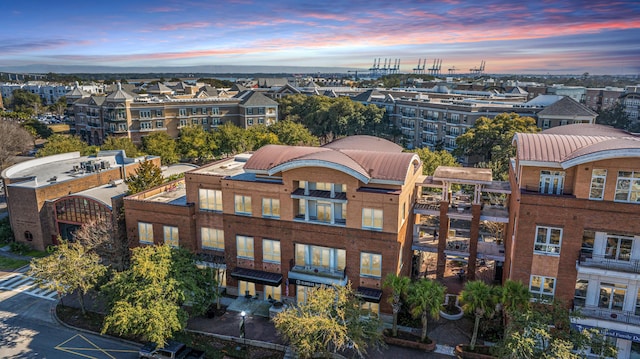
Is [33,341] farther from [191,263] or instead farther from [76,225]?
[76,225]

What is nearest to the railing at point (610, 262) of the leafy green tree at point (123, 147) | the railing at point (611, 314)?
the railing at point (611, 314)

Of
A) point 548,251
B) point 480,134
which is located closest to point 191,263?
point 548,251

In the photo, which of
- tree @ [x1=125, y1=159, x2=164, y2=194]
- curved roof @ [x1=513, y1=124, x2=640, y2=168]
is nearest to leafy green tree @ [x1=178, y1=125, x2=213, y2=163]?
tree @ [x1=125, y1=159, x2=164, y2=194]

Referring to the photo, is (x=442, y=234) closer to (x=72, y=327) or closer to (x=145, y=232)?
(x=145, y=232)

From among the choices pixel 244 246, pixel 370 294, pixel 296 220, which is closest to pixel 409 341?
pixel 370 294

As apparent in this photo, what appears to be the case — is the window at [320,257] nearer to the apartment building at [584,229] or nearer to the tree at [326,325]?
the tree at [326,325]
